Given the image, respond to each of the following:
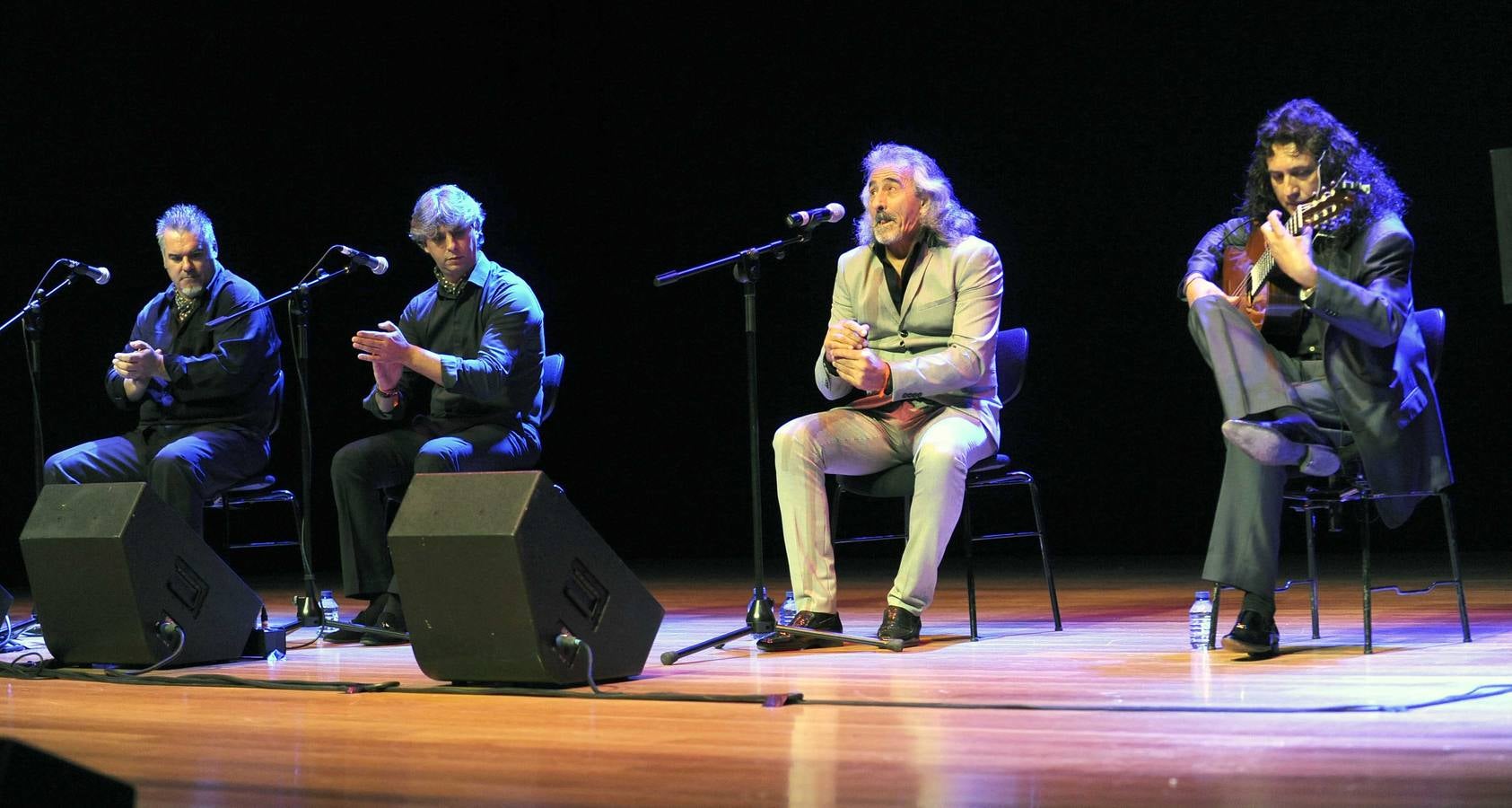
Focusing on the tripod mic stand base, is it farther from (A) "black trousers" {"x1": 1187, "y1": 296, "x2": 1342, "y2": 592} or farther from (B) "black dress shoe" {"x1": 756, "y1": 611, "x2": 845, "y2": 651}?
(A) "black trousers" {"x1": 1187, "y1": 296, "x2": 1342, "y2": 592}

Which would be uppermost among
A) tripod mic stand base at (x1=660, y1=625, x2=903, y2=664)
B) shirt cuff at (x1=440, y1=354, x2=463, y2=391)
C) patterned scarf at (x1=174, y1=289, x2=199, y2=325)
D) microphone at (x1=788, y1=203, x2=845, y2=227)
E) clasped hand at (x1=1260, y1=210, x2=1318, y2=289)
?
microphone at (x1=788, y1=203, x2=845, y2=227)

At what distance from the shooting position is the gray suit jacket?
12.2ft

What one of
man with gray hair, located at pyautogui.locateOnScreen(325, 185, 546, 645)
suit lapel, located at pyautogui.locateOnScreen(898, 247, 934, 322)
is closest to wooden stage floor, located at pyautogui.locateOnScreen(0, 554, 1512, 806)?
man with gray hair, located at pyautogui.locateOnScreen(325, 185, 546, 645)

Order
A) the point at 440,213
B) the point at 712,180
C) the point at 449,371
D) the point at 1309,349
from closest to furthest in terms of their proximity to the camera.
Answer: the point at 1309,349, the point at 449,371, the point at 440,213, the point at 712,180

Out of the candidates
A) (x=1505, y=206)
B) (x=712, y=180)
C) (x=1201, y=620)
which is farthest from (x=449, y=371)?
(x=712, y=180)

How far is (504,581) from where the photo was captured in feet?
9.22

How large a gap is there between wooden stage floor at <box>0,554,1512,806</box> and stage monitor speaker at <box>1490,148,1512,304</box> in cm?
72

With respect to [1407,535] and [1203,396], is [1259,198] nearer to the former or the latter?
[1203,396]

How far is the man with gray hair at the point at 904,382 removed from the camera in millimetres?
3646

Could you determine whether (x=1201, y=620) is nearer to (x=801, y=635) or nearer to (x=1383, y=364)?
(x=1383, y=364)

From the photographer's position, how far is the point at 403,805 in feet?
6.39

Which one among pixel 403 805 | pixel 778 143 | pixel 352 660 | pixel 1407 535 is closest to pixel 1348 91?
pixel 1407 535

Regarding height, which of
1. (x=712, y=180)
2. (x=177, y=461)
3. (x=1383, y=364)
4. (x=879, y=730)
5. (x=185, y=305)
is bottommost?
(x=879, y=730)

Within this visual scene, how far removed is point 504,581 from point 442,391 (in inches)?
67.6
